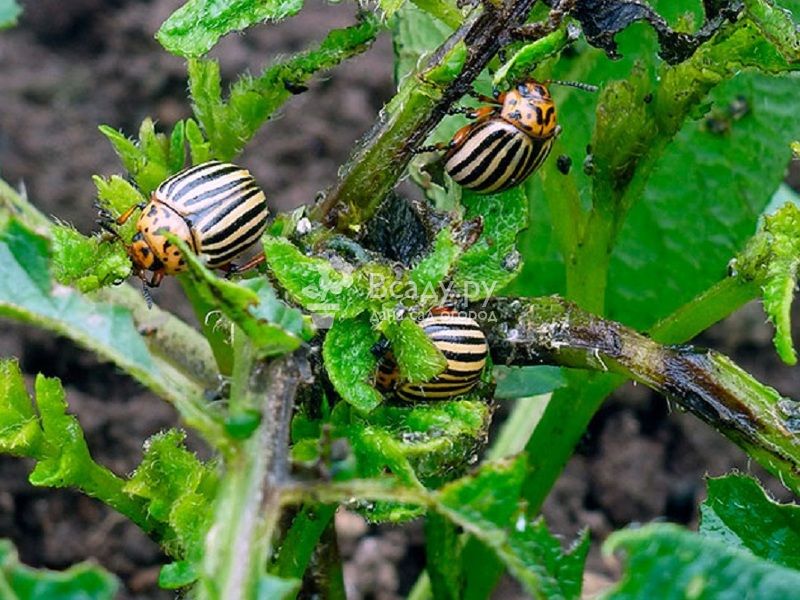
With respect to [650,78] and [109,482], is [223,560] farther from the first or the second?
[650,78]

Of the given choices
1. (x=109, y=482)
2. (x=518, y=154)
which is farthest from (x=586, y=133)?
(x=109, y=482)

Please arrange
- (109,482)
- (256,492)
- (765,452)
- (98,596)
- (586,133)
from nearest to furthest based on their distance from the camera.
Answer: (98,596)
(256,492)
(765,452)
(109,482)
(586,133)

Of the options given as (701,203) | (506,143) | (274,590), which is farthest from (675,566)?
(701,203)

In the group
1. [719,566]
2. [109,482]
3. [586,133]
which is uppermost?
[586,133]

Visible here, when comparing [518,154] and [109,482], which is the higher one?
[518,154]

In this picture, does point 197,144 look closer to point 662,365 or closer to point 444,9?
point 444,9
